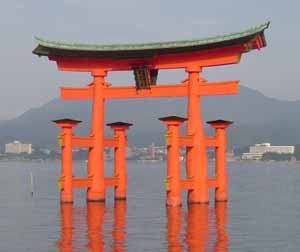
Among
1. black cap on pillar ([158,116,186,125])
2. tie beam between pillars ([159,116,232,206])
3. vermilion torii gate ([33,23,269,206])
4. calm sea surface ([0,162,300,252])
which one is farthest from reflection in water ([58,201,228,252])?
black cap on pillar ([158,116,186,125])

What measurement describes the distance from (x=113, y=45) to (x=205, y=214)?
10386mm

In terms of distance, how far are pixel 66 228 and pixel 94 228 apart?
1.23m

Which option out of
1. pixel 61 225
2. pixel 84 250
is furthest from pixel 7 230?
pixel 84 250

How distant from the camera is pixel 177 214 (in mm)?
35750

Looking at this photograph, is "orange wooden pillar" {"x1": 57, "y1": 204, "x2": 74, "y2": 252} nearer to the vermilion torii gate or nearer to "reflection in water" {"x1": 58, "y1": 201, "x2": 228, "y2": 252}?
"reflection in water" {"x1": 58, "y1": 201, "x2": 228, "y2": 252}

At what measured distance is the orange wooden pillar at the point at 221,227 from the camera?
1003 inches

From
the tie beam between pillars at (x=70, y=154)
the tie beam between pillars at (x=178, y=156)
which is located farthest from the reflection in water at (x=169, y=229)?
the tie beam between pillars at (x=70, y=154)

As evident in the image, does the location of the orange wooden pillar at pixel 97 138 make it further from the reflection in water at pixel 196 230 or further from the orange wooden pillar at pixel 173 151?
the orange wooden pillar at pixel 173 151

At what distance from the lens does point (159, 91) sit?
39750 millimetres

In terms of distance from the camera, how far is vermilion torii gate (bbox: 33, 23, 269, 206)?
37344mm

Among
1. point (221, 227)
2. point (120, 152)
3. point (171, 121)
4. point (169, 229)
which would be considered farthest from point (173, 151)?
point (169, 229)

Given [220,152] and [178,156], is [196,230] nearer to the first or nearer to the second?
[178,156]

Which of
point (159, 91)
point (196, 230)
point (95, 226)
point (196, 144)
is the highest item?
point (159, 91)

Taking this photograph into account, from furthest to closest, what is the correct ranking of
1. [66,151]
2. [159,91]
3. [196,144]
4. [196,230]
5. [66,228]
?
[159,91], [66,151], [196,144], [66,228], [196,230]
